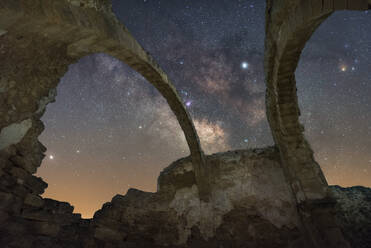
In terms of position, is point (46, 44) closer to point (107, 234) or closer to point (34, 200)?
point (34, 200)

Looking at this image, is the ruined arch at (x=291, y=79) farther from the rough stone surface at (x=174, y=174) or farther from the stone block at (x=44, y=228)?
the stone block at (x=44, y=228)

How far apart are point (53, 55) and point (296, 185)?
5.31 meters

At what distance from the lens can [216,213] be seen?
5742mm

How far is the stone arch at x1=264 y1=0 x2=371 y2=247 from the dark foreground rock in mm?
429

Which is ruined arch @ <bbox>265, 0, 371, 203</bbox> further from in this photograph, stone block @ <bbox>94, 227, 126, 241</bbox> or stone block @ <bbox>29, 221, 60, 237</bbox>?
stone block @ <bbox>29, 221, 60, 237</bbox>

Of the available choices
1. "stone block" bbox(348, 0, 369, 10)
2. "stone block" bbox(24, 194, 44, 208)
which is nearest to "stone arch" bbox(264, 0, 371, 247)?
"stone block" bbox(348, 0, 369, 10)

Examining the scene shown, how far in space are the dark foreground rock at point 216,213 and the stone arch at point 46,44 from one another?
1943 mm

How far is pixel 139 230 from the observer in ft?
18.4

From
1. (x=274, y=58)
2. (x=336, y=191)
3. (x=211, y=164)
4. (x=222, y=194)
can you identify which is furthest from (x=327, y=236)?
(x=274, y=58)

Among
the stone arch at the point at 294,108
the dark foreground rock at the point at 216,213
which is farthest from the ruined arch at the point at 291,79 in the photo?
the dark foreground rock at the point at 216,213

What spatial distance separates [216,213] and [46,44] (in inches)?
195

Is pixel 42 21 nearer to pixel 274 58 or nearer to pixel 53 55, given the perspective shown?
pixel 53 55

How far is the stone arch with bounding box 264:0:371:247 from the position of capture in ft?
9.48

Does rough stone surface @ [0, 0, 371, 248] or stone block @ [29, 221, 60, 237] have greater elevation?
rough stone surface @ [0, 0, 371, 248]
